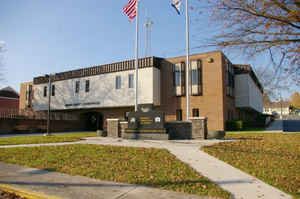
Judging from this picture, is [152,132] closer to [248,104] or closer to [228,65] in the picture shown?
[228,65]

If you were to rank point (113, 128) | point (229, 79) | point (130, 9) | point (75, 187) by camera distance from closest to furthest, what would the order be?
point (75, 187) → point (113, 128) → point (130, 9) → point (229, 79)

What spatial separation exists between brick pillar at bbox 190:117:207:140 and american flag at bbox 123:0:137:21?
12090 millimetres

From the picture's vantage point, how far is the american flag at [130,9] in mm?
22047

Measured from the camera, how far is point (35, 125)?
3203 centimetres

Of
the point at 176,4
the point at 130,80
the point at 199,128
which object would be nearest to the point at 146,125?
the point at 199,128

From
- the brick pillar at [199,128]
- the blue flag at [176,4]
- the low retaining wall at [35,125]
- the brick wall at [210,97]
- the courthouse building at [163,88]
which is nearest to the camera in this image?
the brick pillar at [199,128]

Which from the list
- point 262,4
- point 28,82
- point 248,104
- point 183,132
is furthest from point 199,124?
point 28,82

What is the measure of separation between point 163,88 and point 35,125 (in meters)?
18.8

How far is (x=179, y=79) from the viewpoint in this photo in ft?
95.9

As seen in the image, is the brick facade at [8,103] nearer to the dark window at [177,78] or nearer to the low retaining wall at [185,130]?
the dark window at [177,78]

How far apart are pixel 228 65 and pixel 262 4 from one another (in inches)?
1011

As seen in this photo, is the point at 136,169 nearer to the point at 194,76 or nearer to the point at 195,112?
the point at 195,112

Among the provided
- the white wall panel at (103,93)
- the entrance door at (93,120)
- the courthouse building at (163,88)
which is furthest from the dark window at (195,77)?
the entrance door at (93,120)

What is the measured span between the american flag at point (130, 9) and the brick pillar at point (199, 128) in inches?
476
